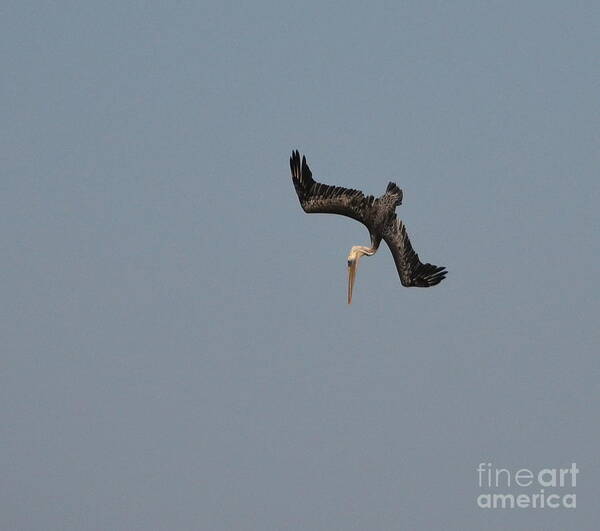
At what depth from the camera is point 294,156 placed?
124750 mm

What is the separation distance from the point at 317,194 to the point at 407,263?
3235 millimetres

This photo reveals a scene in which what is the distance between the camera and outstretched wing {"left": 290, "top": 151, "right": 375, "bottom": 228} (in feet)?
409

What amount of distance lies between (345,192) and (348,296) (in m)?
2.95

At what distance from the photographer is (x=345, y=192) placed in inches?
4909

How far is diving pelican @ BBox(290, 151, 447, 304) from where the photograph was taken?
124688 mm

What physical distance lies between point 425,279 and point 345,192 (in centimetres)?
344

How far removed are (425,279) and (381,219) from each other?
2.22 metres

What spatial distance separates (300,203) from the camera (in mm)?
124750

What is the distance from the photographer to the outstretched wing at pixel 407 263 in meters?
125

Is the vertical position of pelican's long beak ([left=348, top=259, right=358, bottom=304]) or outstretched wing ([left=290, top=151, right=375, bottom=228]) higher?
outstretched wing ([left=290, top=151, right=375, bottom=228])

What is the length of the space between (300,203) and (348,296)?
2948 mm

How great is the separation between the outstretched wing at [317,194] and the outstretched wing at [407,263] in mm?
1307

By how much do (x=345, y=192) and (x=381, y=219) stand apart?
1264 millimetres

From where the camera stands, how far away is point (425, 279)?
413ft
